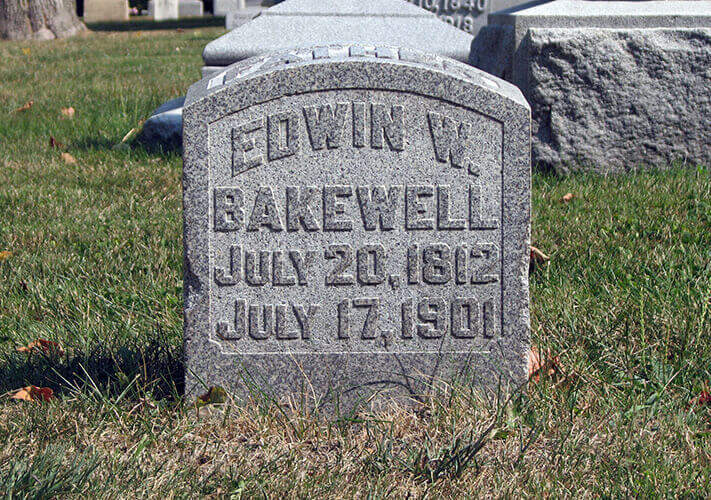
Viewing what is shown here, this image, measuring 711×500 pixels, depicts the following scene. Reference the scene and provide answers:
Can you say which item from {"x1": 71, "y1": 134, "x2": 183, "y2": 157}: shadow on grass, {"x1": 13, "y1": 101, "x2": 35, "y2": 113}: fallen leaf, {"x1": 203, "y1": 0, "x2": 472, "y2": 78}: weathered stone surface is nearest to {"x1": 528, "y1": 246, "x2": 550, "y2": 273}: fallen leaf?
{"x1": 203, "y1": 0, "x2": 472, "y2": 78}: weathered stone surface

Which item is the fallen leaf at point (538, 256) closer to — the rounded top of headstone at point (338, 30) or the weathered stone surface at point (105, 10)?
the rounded top of headstone at point (338, 30)

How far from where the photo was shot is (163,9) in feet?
79.6

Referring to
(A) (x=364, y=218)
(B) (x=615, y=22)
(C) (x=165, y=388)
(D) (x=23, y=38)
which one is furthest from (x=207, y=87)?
(D) (x=23, y=38)

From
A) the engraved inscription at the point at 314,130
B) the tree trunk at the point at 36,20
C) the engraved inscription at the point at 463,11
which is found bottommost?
the tree trunk at the point at 36,20

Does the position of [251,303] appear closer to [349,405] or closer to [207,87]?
[349,405]

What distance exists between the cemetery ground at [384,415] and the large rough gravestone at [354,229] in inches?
5.7

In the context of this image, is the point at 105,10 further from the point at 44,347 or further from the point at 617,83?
the point at 44,347

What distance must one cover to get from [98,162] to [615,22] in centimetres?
340

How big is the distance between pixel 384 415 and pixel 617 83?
3257mm

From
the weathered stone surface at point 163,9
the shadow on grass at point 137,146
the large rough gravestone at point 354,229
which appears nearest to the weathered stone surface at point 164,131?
the shadow on grass at point 137,146

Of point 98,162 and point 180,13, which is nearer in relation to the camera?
point 98,162

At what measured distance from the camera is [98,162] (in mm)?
5844

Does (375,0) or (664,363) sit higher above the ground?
(375,0)

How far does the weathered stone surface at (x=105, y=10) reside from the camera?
23.4 m
